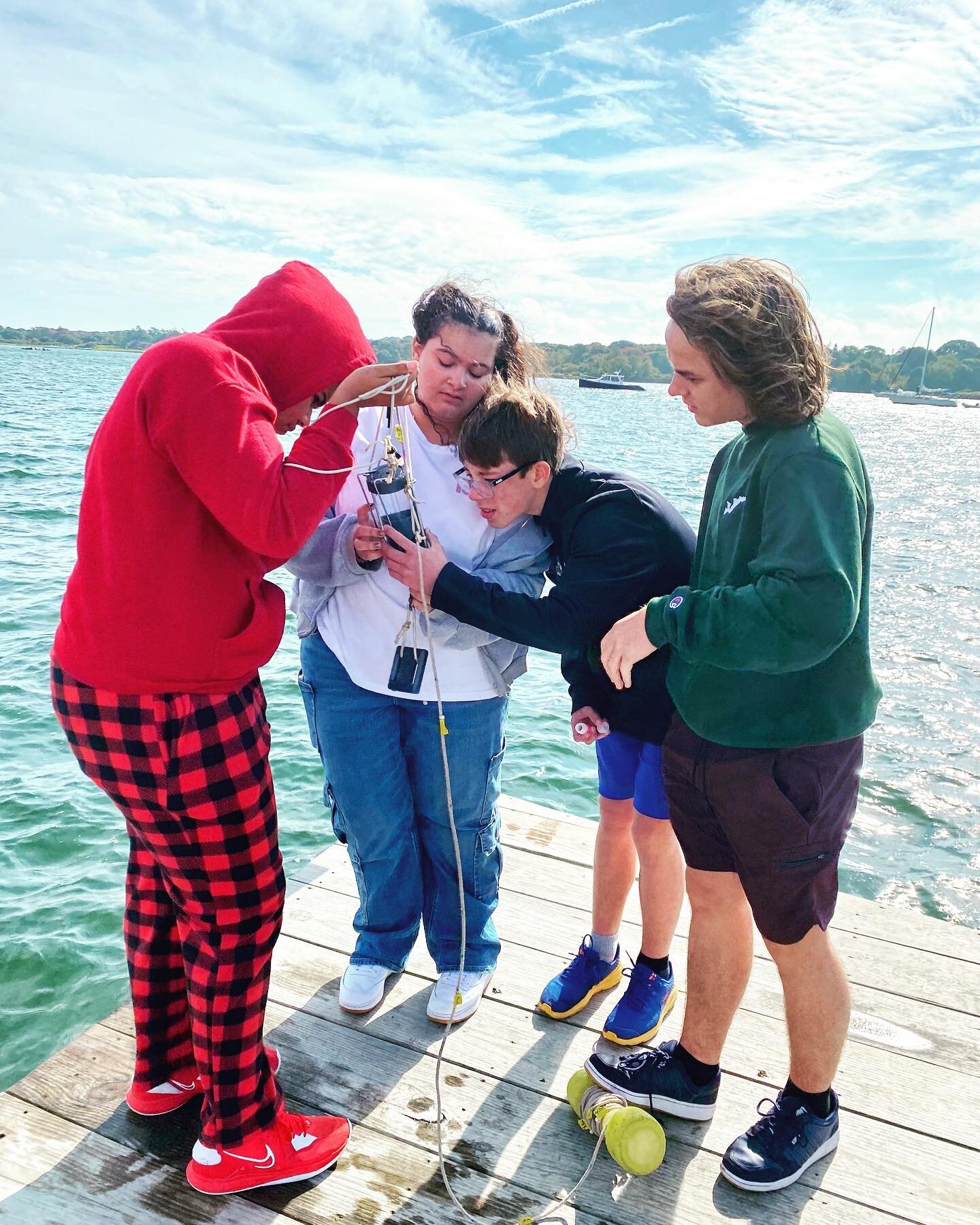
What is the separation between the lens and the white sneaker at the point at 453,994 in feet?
8.71

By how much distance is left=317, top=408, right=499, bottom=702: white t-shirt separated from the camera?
251cm

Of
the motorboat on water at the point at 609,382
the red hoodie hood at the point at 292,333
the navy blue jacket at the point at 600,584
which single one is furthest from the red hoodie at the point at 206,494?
the motorboat on water at the point at 609,382

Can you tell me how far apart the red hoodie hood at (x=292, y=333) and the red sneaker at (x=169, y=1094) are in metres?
1.52

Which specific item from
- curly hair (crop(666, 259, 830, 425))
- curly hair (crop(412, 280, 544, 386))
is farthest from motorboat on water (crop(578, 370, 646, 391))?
curly hair (crop(666, 259, 830, 425))

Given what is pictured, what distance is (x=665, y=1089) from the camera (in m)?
2.31

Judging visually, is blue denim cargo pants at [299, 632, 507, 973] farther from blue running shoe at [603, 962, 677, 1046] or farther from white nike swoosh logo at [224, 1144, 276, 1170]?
white nike swoosh logo at [224, 1144, 276, 1170]

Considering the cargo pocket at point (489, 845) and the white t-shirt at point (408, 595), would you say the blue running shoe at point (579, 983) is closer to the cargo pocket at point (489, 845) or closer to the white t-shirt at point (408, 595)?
the cargo pocket at point (489, 845)

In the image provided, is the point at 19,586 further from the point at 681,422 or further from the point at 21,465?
the point at 681,422

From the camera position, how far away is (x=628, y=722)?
2.47 m

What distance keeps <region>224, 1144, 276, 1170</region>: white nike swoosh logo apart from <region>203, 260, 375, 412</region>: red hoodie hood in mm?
1591

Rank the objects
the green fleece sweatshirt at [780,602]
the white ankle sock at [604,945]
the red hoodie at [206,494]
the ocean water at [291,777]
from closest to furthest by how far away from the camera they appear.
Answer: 1. the red hoodie at [206,494]
2. the green fleece sweatshirt at [780,602]
3. the white ankle sock at [604,945]
4. the ocean water at [291,777]

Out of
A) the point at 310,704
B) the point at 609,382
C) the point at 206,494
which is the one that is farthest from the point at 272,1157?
the point at 609,382

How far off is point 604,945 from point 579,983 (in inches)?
5.3

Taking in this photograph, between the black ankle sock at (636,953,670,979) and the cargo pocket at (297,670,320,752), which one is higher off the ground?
the cargo pocket at (297,670,320,752)
